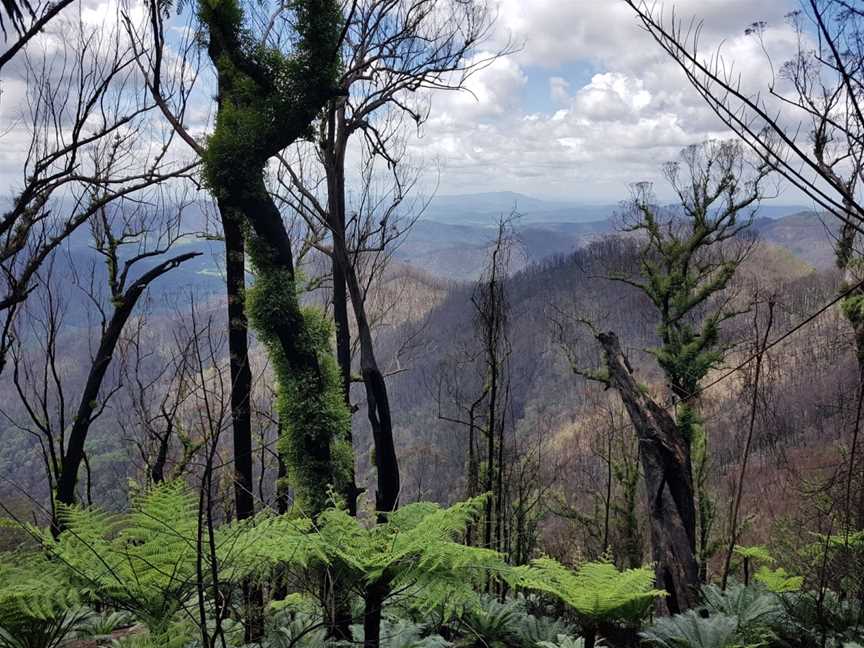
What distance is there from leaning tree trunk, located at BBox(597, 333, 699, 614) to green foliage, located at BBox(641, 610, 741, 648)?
2.97m

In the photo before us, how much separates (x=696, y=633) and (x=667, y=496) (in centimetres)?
356

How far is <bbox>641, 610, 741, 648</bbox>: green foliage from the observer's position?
4.02m

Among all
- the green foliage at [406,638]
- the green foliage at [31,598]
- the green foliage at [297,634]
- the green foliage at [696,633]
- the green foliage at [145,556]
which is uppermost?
the green foliage at [145,556]

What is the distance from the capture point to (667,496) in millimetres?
7469

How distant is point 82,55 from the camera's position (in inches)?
253

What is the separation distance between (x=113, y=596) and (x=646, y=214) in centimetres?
1899

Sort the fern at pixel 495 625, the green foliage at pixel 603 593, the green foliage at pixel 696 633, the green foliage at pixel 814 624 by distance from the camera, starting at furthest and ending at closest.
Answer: the fern at pixel 495 625
the green foliage at pixel 814 624
the green foliage at pixel 696 633
the green foliage at pixel 603 593

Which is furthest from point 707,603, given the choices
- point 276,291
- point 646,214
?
point 646,214

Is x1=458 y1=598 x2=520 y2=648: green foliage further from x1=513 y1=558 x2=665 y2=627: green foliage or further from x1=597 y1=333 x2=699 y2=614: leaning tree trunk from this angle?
x1=597 y1=333 x2=699 y2=614: leaning tree trunk

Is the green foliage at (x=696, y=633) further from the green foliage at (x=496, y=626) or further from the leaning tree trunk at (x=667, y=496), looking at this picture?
the leaning tree trunk at (x=667, y=496)

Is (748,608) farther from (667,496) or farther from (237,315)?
(237,315)

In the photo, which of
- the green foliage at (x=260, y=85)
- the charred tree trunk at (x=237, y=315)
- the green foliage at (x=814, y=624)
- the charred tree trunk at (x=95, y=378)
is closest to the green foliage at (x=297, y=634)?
the green foliage at (x=814, y=624)

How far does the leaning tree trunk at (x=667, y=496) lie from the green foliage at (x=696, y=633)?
2966 mm

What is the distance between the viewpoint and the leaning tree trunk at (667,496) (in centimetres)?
711
